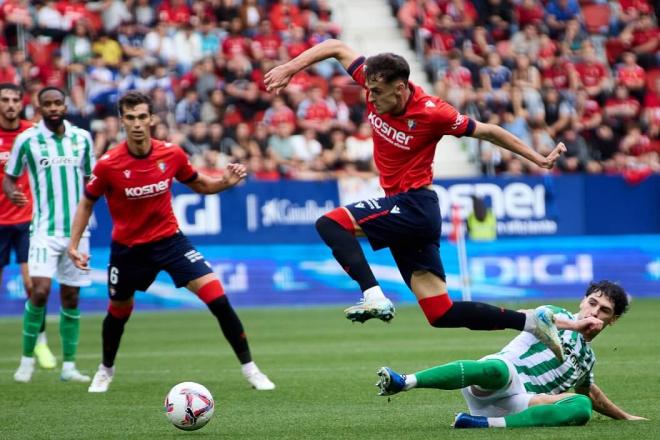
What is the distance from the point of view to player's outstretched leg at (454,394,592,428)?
810 cm

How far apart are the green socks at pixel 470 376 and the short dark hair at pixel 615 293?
815 millimetres

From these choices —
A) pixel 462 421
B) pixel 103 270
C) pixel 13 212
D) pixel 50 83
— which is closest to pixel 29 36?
pixel 50 83

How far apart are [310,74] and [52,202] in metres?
13.6

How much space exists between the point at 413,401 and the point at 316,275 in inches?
449

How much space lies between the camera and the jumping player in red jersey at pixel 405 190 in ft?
28.1

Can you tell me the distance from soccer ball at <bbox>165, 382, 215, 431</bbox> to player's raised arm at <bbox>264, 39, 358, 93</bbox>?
6.89 feet

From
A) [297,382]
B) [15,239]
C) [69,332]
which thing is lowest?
[297,382]

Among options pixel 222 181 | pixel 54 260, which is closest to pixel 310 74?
pixel 54 260

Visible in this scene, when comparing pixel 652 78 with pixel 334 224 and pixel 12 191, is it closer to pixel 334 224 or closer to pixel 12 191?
pixel 12 191

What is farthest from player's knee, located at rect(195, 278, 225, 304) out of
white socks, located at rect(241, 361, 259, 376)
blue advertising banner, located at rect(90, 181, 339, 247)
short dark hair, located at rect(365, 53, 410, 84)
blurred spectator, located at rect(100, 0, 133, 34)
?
blurred spectator, located at rect(100, 0, 133, 34)

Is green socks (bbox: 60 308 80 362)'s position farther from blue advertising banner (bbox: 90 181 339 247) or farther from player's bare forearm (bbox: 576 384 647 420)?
blue advertising banner (bbox: 90 181 339 247)

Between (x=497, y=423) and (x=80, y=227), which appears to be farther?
(x=80, y=227)

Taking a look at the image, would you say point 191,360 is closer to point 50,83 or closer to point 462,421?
point 462,421

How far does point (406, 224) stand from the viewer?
8.66 meters
